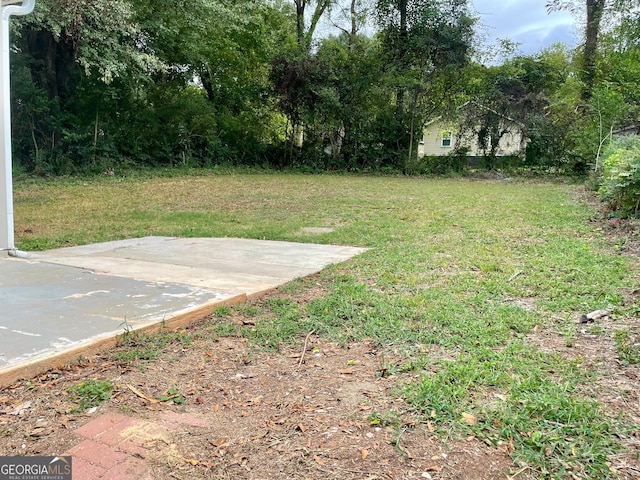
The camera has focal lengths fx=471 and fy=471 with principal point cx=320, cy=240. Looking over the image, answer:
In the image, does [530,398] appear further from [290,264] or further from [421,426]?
[290,264]

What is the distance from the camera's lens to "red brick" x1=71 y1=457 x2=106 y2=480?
4.73ft

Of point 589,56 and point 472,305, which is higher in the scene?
point 589,56

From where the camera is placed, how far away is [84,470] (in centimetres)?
147

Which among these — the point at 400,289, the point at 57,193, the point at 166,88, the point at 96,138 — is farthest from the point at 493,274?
the point at 166,88

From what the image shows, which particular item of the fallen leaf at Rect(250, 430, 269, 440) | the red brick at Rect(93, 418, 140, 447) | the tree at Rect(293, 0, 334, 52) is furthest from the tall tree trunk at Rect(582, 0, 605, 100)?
the red brick at Rect(93, 418, 140, 447)

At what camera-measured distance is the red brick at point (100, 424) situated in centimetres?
168

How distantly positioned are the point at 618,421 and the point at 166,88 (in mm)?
16201

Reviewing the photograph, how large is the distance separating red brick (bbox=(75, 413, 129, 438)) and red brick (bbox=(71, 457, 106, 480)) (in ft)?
0.50

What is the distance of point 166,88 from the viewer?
15.6m

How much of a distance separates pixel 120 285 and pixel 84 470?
2004 millimetres

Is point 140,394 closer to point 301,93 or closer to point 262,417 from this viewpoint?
point 262,417

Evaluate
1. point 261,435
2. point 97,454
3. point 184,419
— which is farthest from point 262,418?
point 97,454

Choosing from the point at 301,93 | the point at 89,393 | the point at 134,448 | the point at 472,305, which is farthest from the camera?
the point at 301,93

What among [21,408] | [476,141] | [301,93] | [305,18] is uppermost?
[305,18]
